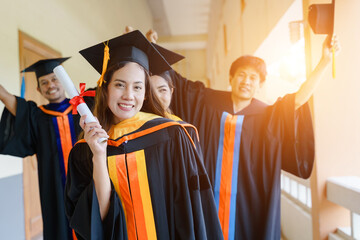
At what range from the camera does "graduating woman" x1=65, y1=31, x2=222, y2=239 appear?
1.20 metres

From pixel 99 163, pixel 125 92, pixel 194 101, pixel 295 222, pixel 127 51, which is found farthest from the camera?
pixel 295 222

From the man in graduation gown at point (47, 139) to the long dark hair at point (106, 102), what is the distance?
105 centimetres

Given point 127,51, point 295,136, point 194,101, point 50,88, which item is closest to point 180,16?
point 194,101

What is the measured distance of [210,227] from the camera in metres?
1.27

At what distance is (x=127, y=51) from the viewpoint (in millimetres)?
1353

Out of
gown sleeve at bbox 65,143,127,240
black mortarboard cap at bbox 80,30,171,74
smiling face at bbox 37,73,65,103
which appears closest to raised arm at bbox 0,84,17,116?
smiling face at bbox 37,73,65,103

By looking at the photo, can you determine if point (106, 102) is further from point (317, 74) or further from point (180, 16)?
point (180, 16)

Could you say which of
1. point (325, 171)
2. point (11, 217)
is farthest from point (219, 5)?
point (11, 217)

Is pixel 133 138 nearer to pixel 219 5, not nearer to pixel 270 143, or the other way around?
pixel 270 143

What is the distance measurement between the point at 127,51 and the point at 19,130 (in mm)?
1488

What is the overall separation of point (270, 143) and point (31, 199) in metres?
2.99

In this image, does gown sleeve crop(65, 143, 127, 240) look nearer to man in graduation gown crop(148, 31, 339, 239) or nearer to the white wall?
man in graduation gown crop(148, 31, 339, 239)

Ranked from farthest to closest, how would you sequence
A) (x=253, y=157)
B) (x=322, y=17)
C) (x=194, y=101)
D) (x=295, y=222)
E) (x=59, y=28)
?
(x=59, y=28), (x=295, y=222), (x=194, y=101), (x=253, y=157), (x=322, y=17)

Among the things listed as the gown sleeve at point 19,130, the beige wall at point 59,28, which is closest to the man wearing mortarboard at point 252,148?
the gown sleeve at point 19,130
